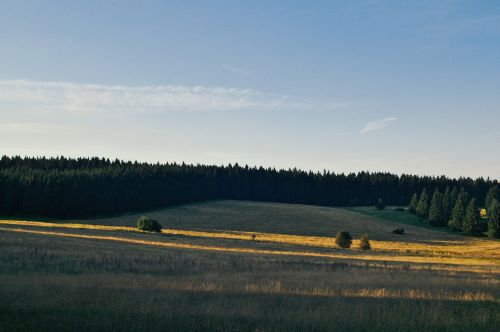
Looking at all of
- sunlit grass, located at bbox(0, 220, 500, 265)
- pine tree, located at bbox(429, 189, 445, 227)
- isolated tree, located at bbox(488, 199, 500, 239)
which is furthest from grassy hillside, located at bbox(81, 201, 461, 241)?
isolated tree, located at bbox(488, 199, 500, 239)

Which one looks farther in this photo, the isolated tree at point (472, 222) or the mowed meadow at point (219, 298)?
the isolated tree at point (472, 222)

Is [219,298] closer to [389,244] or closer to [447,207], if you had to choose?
[389,244]

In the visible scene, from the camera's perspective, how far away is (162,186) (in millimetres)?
115938

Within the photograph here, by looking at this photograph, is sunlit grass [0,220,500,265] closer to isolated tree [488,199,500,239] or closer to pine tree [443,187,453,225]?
isolated tree [488,199,500,239]

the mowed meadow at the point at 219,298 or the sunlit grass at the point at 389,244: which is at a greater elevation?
the mowed meadow at the point at 219,298

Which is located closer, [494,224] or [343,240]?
[343,240]

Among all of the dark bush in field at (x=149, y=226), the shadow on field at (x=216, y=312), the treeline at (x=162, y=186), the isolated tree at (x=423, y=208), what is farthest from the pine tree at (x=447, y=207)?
the shadow on field at (x=216, y=312)

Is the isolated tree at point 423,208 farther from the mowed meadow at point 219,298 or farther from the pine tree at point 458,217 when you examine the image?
the mowed meadow at point 219,298

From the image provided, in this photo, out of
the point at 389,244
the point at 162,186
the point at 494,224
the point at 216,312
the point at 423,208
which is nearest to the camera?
the point at 216,312

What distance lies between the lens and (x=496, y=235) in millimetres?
82250

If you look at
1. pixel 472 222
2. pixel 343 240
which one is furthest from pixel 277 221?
pixel 472 222

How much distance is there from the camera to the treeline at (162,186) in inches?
3674

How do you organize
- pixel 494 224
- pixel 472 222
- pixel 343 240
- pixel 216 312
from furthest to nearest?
1. pixel 472 222
2. pixel 494 224
3. pixel 343 240
4. pixel 216 312

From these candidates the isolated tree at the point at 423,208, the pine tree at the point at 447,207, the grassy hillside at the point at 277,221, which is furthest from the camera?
the isolated tree at the point at 423,208
